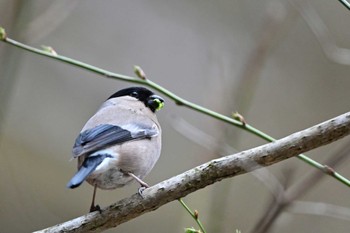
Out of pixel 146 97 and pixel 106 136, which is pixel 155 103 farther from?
pixel 106 136

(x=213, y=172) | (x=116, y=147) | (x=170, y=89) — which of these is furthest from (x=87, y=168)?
(x=170, y=89)

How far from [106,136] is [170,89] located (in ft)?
8.09

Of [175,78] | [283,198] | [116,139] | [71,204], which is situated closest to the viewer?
[283,198]

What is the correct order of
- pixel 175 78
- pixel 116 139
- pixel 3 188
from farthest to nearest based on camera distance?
pixel 175 78 → pixel 3 188 → pixel 116 139

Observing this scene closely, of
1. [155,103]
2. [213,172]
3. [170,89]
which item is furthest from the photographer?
[170,89]

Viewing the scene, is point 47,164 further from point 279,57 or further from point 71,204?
point 279,57

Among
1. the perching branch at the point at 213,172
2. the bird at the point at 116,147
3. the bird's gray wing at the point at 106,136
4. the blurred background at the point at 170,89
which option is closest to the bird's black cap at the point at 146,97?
the bird at the point at 116,147

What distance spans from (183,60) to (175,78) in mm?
178

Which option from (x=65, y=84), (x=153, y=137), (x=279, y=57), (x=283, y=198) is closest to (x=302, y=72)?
(x=279, y=57)

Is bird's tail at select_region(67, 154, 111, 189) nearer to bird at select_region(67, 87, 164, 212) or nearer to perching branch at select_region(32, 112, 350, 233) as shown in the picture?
bird at select_region(67, 87, 164, 212)

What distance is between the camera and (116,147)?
2176 mm

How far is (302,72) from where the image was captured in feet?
15.9

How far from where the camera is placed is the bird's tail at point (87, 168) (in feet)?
6.07

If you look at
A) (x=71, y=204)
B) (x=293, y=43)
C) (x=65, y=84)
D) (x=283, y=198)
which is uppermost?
Result: (x=283, y=198)
